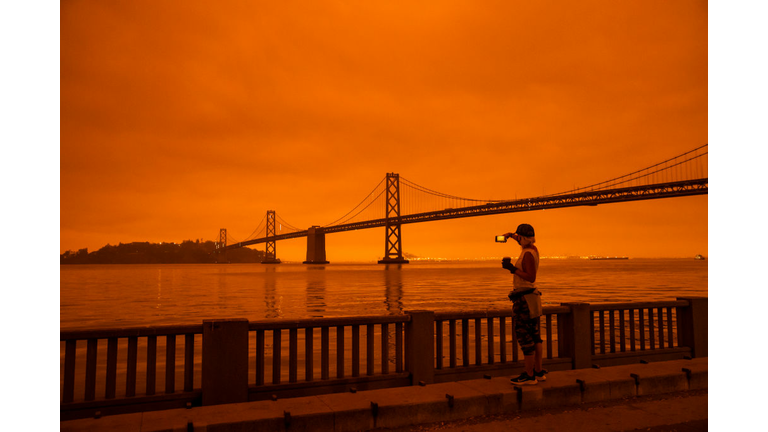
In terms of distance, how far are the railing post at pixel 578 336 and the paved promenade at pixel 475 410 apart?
66 cm

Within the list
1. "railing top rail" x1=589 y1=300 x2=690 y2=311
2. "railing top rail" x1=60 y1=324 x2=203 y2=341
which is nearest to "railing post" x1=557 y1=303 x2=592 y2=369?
"railing top rail" x1=589 y1=300 x2=690 y2=311

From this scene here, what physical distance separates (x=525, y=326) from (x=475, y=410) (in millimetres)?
875

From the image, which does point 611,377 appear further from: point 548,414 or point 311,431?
point 311,431

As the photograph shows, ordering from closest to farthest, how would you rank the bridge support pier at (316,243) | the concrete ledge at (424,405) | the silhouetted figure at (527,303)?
the concrete ledge at (424,405) < the silhouetted figure at (527,303) < the bridge support pier at (316,243)

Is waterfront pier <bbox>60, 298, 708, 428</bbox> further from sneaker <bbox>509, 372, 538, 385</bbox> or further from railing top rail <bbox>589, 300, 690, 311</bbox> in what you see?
sneaker <bbox>509, 372, 538, 385</bbox>

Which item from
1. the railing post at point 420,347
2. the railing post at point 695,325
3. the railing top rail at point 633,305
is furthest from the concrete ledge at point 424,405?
the railing post at point 695,325

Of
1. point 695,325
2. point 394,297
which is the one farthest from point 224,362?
point 394,297

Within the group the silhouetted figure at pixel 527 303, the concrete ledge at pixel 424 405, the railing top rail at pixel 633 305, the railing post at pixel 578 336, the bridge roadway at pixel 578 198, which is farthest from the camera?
the bridge roadway at pixel 578 198

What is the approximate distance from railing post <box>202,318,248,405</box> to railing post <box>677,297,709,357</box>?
17.7 feet

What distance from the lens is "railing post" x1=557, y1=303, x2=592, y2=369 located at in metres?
5.99

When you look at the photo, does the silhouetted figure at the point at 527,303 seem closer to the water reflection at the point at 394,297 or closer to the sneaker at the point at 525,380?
the sneaker at the point at 525,380

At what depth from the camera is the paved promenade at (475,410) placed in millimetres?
4000
